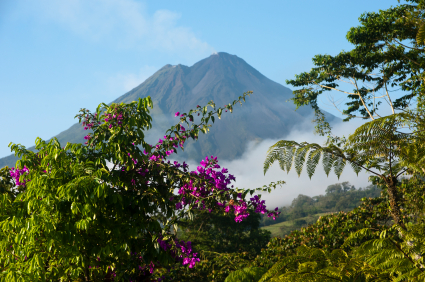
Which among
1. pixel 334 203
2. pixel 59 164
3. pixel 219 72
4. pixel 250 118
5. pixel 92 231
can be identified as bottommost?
pixel 334 203

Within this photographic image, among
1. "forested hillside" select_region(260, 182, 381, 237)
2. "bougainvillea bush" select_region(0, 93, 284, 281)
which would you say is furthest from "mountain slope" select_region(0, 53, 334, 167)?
"bougainvillea bush" select_region(0, 93, 284, 281)

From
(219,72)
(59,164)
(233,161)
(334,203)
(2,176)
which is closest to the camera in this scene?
(59,164)

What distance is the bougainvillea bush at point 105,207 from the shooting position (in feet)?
7.58

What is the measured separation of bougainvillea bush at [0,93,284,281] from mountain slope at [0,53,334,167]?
113 m

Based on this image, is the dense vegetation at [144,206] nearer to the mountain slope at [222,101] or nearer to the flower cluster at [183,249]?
the flower cluster at [183,249]

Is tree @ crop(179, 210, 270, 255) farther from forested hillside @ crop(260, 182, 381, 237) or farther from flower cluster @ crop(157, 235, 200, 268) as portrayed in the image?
forested hillside @ crop(260, 182, 381, 237)

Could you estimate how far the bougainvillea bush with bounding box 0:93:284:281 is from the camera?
7.58 feet

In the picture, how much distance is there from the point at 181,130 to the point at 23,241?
1.92m

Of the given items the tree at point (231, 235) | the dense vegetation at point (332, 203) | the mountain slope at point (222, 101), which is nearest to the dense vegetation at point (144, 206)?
the tree at point (231, 235)

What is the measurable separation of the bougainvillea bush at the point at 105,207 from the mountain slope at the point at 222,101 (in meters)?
113

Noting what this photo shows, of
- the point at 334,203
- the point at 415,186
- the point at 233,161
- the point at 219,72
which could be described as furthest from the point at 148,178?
the point at 219,72

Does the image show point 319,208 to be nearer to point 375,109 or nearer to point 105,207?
point 375,109

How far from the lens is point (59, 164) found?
2918 mm

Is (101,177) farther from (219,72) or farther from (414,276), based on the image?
(219,72)
